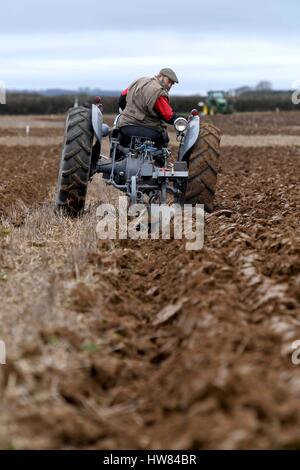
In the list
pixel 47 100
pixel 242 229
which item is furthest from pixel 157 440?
pixel 47 100

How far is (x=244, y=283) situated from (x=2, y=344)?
1.84 meters

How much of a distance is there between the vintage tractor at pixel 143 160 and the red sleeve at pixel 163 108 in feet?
0.38

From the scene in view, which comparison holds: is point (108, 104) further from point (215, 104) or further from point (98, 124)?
point (98, 124)

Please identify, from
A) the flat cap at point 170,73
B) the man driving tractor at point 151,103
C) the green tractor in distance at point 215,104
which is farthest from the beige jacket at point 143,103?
the green tractor in distance at point 215,104

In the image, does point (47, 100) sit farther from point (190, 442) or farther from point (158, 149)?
point (190, 442)

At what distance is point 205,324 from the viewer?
4.75 m

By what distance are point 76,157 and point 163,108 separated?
3.55ft

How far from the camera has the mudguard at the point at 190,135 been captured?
9312mm

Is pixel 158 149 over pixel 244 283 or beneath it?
over

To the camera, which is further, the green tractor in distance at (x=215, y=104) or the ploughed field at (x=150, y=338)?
the green tractor in distance at (x=215, y=104)

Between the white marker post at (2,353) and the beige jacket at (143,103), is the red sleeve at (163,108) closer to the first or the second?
the beige jacket at (143,103)

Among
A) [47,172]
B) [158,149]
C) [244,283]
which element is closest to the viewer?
[244,283]

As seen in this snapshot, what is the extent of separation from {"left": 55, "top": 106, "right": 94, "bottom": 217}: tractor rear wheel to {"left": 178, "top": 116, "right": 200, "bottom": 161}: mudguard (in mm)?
1006

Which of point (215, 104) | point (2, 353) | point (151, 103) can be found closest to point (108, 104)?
point (215, 104)
